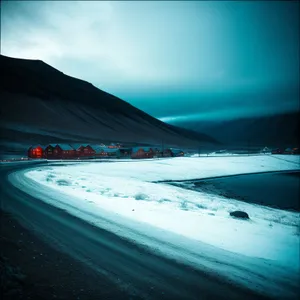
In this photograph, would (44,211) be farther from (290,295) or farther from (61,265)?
(290,295)

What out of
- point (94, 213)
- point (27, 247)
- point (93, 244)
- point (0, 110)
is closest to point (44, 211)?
point (94, 213)

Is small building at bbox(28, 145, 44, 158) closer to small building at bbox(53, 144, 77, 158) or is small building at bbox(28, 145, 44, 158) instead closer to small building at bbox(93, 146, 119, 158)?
small building at bbox(53, 144, 77, 158)

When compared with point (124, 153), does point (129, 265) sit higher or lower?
lower

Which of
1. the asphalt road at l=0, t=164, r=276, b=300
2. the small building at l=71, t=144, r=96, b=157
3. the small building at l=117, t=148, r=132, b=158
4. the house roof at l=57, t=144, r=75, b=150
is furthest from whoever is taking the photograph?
the small building at l=117, t=148, r=132, b=158

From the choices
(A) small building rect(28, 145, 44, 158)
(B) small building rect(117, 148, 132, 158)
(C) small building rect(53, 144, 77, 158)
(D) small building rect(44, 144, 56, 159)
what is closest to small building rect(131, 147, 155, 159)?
(B) small building rect(117, 148, 132, 158)

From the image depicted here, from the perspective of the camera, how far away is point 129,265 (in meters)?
6.23

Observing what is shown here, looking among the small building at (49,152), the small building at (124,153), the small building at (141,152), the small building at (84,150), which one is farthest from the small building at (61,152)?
the small building at (141,152)

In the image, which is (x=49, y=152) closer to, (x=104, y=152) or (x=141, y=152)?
(x=104, y=152)

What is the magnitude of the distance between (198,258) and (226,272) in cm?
98

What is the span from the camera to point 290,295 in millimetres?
5461

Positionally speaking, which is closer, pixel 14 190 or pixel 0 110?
pixel 14 190

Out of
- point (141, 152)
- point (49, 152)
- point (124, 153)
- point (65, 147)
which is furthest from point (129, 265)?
point (124, 153)

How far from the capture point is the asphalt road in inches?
207

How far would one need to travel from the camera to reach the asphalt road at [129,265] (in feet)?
17.2
